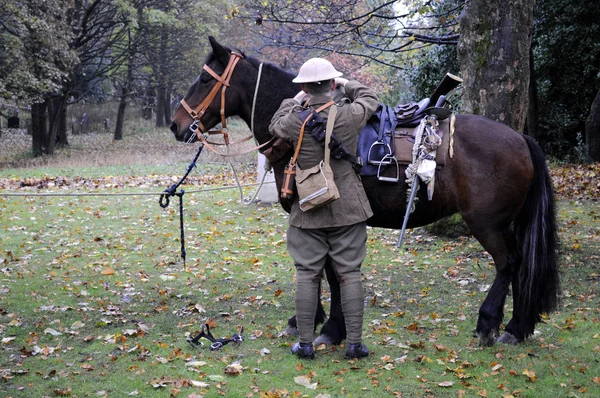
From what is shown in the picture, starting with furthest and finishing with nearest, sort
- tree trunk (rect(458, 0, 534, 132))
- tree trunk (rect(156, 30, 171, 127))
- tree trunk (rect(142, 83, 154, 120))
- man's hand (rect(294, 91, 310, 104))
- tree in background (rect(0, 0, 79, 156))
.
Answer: tree trunk (rect(142, 83, 154, 120)), tree trunk (rect(156, 30, 171, 127)), tree in background (rect(0, 0, 79, 156)), tree trunk (rect(458, 0, 534, 132)), man's hand (rect(294, 91, 310, 104))

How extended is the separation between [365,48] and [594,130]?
38.1 feet

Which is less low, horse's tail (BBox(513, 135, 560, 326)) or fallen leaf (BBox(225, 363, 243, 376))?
horse's tail (BBox(513, 135, 560, 326))

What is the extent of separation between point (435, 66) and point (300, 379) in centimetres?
1478

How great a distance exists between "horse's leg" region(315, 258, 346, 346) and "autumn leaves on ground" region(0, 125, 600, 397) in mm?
142

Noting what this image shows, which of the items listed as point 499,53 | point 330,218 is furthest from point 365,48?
point 330,218

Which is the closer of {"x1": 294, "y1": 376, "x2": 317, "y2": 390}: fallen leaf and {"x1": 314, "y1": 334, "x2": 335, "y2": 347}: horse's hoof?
{"x1": 294, "y1": 376, "x2": 317, "y2": 390}: fallen leaf

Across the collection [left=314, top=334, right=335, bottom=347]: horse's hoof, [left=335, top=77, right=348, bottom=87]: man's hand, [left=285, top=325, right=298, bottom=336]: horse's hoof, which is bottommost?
[left=285, top=325, right=298, bottom=336]: horse's hoof

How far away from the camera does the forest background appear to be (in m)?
7.59

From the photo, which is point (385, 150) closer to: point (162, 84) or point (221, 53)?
point (221, 53)

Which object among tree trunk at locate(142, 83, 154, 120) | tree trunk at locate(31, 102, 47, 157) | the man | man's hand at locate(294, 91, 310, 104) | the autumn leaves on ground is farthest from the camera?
tree trunk at locate(142, 83, 154, 120)

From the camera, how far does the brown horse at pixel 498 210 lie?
16.4ft

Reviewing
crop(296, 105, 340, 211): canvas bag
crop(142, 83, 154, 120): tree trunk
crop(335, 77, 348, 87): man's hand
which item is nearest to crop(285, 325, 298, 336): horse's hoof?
crop(296, 105, 340, 211): canvas bag

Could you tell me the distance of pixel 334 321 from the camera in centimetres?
527

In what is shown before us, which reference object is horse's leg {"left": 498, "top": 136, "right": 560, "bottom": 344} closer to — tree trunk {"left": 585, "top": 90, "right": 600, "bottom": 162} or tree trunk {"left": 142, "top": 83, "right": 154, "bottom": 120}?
tree trunk {"left": 585, "top": 90, "right": 600, "bottom": 162}
